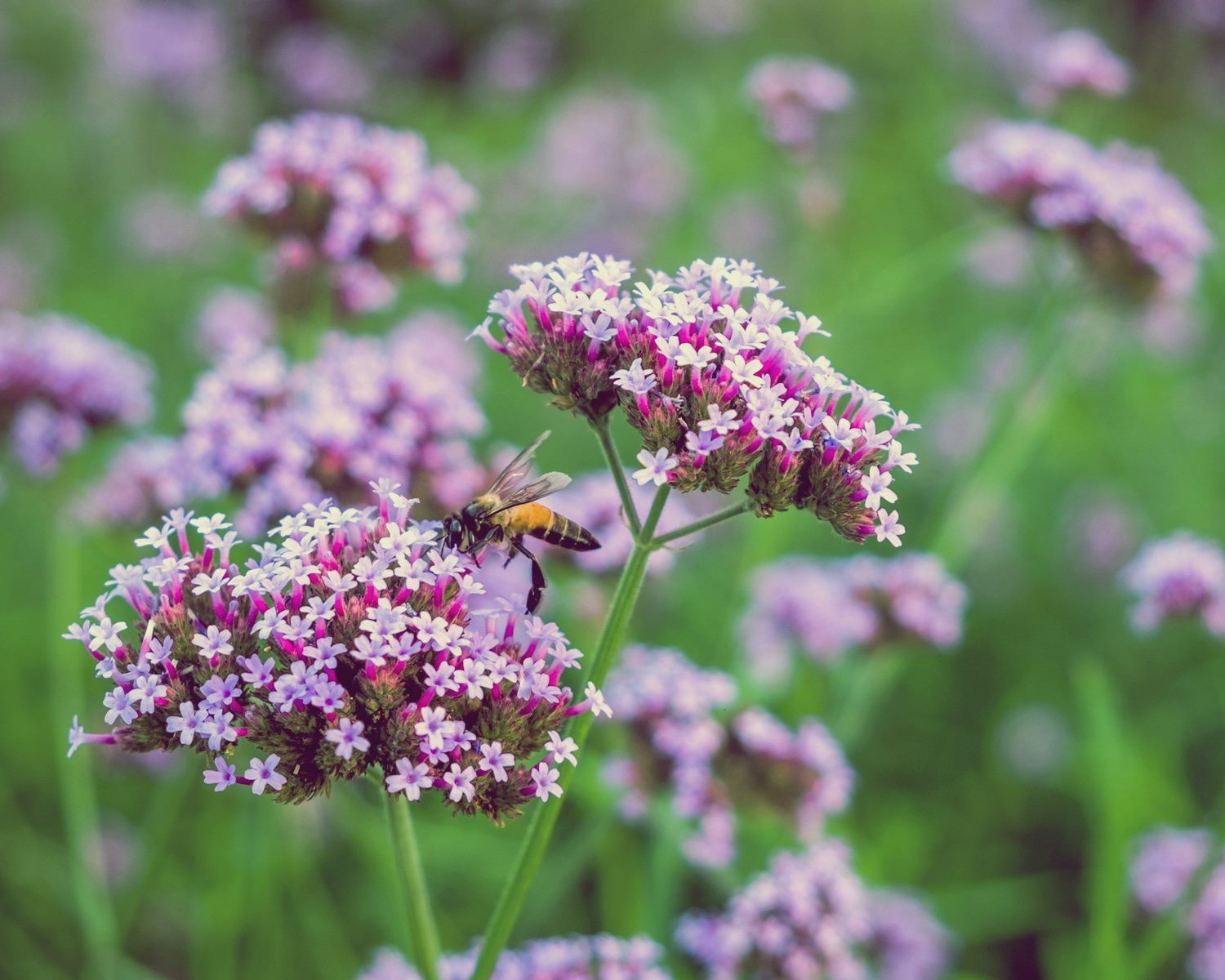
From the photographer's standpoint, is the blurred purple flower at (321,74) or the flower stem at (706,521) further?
the blurred purple flower at (321,74)

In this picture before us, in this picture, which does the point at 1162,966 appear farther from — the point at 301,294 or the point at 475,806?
the point at 301,294

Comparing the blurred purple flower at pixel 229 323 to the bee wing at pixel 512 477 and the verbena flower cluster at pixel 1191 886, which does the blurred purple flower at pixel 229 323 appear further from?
the verbena flower cluster at pixel 1191 886

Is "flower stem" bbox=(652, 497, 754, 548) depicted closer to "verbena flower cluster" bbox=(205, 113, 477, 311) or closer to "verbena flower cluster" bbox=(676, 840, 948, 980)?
"verbena flower cluster" bbox=(676, 840, 948, 980)

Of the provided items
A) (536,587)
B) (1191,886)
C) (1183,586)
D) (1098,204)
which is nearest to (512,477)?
(536,587)

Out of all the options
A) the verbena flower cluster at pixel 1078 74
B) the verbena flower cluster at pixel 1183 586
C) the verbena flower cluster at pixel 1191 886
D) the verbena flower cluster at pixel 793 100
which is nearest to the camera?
the verbena flower cluster at pixel 1191 886

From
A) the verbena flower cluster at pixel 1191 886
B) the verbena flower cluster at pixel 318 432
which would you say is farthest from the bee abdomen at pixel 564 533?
the verbena flower cluster at pixel 1191 886

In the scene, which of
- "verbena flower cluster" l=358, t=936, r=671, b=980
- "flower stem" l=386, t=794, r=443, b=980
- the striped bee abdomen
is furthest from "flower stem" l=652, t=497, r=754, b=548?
"verbena flower cluster" l=358, t=936, r=671, b=980
